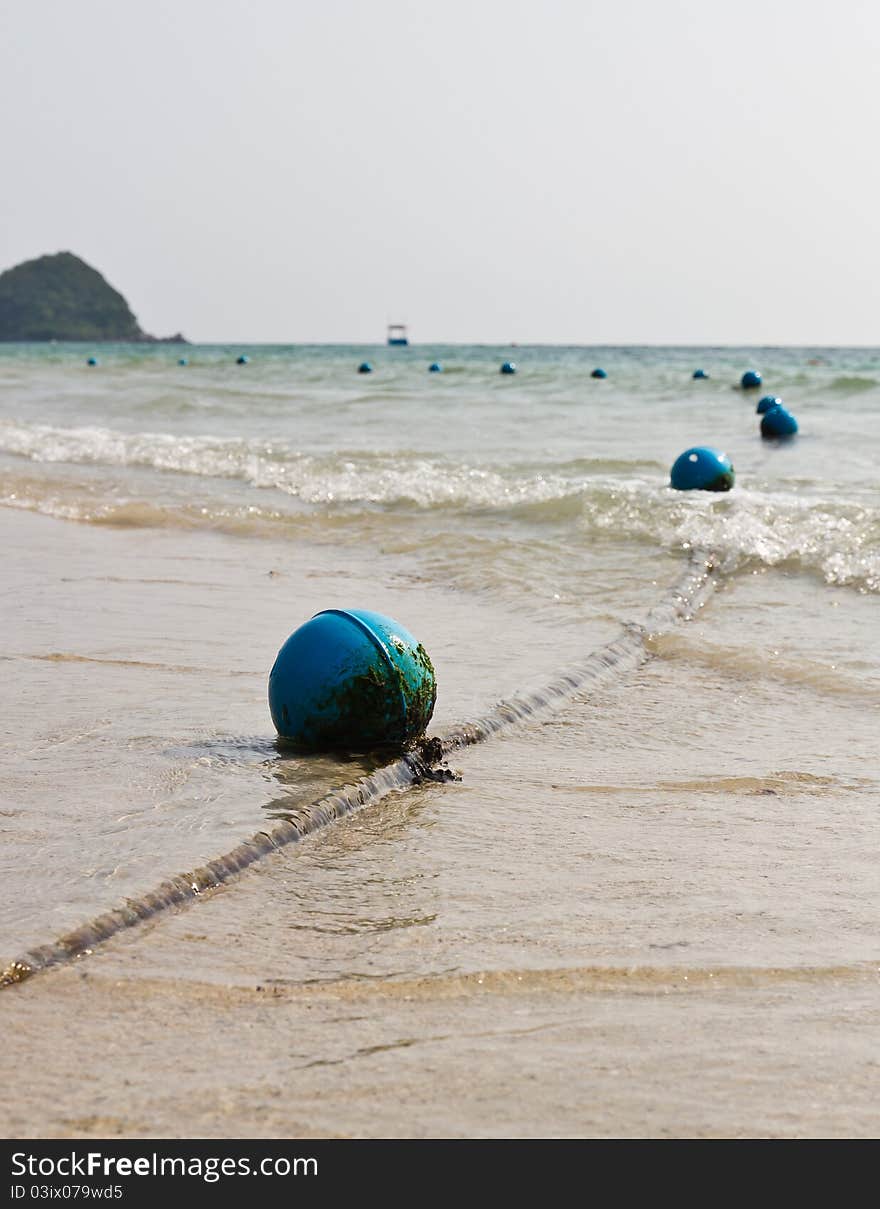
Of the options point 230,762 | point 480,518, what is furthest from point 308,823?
point 480,518

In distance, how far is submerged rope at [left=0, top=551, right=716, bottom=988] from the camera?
3168mm

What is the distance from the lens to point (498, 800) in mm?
4359

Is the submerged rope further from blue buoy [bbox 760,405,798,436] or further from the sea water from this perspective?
blue buoy [bbox 760,405,798,436]

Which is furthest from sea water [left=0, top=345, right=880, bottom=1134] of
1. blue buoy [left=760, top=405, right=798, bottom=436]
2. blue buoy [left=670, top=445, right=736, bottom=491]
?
blue buoy [left=760, top=405, right=798, bottom=436]

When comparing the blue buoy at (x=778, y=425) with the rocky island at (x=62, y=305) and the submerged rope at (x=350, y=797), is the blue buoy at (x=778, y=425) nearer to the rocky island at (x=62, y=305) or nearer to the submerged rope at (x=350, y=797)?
the submerged rope at (x=350, y=797)

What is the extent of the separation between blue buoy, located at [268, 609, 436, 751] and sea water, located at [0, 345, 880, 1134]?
0.47ft

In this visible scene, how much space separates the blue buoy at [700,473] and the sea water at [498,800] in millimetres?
692

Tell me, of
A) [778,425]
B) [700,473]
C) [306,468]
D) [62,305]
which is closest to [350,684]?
[700,473]

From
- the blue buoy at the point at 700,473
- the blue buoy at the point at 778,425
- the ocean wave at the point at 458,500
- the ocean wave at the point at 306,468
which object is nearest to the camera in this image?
the ocean wave at the point at 458,500

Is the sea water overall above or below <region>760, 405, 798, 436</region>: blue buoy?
below

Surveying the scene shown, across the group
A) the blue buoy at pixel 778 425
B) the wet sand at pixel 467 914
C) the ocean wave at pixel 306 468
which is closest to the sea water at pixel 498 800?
the wet sand at pixel 467 914

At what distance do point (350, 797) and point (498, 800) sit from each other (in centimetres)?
47

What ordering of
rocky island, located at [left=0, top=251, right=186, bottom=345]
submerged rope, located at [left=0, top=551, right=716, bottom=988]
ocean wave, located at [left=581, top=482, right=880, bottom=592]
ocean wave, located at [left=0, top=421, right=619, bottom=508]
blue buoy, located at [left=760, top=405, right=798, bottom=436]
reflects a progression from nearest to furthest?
submerged rope, located at [left=0, top=551, right=716, bottom=988], ocean wave, located at [left=581, top=482, right=880, bottom=592], ocean wave, located at [left=0, top=421, right=619, bottom=508], blue buoy, located at [left=760, top=405, right=798, bottom=436], rocky island, located at [left=0, top=251, right=186, bottom=345]

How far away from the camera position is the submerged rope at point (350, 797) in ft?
10.4
